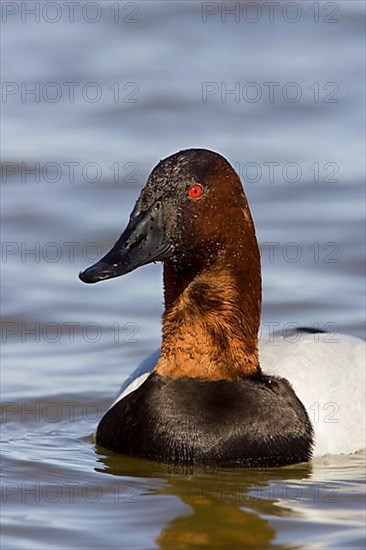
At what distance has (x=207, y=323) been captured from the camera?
8258mm

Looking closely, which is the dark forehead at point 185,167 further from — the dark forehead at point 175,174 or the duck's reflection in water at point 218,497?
the duck's reflection in water at point 218,497

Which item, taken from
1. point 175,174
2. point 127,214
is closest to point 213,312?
point 175,174

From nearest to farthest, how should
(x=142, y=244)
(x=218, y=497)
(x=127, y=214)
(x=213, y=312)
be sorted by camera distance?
(x=218, y=497) < (x=142, y=244) < (x=213, y=312) < (x=127, y=214)

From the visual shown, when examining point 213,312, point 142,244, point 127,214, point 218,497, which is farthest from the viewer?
point 127,214

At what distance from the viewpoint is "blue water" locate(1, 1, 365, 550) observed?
7.54 meters

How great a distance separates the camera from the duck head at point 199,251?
7.95 metres

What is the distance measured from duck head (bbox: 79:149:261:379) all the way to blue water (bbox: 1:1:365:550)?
0.74 m

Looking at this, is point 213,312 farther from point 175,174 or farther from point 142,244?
point 175,174

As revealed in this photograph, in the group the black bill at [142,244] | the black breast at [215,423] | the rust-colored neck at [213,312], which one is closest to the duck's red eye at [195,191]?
the black bill at [142,244]

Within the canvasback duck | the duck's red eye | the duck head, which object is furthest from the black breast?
the duck's red eye

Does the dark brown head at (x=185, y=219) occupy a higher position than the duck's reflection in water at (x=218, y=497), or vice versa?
the dark brown head at (x=185, y=219)

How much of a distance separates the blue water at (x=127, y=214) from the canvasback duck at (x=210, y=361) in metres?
0.13

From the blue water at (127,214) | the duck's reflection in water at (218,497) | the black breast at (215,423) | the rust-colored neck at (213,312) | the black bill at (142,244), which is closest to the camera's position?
the duck's reflection in water at (218,497)

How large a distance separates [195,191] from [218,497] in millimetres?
1472
